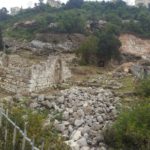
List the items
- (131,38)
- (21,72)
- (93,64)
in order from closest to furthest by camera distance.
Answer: (21,72)
(93,64)
(131,38)

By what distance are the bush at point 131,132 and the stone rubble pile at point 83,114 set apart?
35cm

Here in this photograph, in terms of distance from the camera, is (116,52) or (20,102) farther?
(116,52)

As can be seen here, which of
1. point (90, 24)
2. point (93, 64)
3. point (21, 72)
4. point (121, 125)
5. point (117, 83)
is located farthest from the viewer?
point (90, 24)

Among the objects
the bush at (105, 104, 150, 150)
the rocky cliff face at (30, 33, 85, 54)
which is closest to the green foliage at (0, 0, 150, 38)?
the rocky cliff face at (30, 33, 85, 54)

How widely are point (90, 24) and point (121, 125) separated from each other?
142 ft

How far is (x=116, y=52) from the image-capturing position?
3803 cm

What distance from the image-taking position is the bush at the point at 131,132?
12.5 metres

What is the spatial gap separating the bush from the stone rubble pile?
35cm

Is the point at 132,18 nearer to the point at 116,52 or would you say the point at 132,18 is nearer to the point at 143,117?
the point at 116,52

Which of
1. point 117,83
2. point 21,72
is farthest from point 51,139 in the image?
point 117,83

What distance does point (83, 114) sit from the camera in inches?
578

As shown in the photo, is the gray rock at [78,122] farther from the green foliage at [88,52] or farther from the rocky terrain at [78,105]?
the green foliage at [88,52]

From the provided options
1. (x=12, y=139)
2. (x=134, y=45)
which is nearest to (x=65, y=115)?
(x=12, y=139)

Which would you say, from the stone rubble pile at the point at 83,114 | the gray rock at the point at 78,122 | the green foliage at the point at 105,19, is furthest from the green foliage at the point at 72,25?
the gray rock at the point at 78,122
